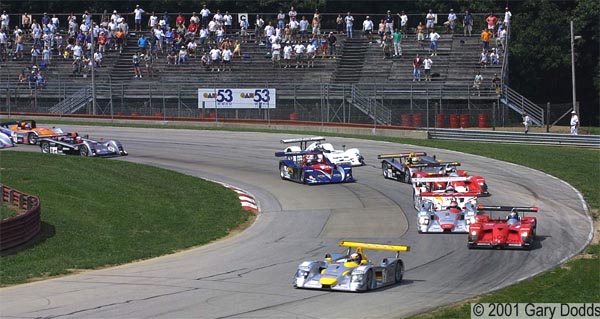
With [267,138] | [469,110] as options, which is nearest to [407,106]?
[469,110]

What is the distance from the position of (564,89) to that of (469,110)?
1972cm

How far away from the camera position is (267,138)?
50969 millimetres

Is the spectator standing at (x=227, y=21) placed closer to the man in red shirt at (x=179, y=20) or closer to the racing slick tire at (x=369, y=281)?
the man in red shirt at (x=179, y=20)

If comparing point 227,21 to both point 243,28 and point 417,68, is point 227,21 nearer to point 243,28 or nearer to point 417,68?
point 243,28

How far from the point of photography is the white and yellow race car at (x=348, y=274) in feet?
69.0

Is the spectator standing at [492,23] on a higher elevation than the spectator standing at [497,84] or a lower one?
higher

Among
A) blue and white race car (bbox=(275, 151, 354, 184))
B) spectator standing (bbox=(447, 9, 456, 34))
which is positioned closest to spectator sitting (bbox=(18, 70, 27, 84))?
spectator standing (bbox=(447, 9, 456, 34))

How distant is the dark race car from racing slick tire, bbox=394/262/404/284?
24.0 metres

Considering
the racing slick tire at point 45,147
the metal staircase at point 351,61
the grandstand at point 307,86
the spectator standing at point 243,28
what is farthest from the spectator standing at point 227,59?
the racing slick tire at point 45,147

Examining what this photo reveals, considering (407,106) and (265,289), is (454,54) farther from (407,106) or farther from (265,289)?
(265,289)

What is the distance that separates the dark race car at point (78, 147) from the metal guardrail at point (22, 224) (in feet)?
43.7

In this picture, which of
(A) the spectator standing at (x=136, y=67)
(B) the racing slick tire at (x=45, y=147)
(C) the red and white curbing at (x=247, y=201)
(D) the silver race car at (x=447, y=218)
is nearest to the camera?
(D) the silver race car at (x=447, y=218)

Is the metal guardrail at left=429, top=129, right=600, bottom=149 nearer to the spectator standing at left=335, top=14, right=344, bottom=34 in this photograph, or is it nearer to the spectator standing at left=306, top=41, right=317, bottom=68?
the spectator standing at left=306, top=41, right=317, bottom=68

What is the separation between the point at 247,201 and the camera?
3512 centimetres
